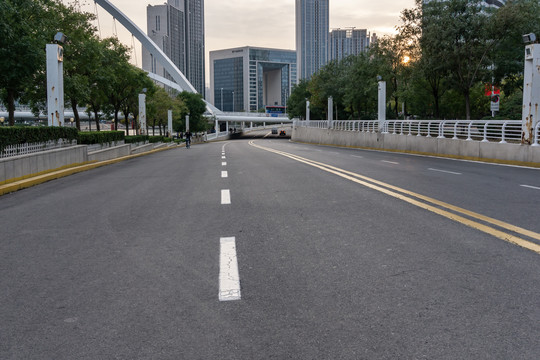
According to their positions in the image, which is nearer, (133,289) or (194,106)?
(133,289)

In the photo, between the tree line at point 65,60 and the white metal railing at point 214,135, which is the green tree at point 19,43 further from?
the white metal railing at point 214,135

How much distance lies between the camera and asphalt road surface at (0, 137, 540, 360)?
3.43 metres

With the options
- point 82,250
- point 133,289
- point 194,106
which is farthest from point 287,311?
point 194,106

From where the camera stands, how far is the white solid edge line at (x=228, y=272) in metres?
4.37


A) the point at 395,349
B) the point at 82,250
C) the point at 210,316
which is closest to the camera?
the point at 395,349

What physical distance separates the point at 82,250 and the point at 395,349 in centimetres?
401

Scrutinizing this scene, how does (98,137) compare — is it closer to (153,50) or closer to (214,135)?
(153,50)

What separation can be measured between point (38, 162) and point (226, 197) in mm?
8166

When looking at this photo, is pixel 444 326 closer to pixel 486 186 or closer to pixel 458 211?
pixel 458 211

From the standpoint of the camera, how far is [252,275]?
193 inches

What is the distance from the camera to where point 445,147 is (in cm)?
2675

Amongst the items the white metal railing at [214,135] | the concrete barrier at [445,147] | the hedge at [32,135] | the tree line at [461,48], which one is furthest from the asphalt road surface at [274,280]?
the white metal railing at [214,135]

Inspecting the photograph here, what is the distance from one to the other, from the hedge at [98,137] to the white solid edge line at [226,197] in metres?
12.6

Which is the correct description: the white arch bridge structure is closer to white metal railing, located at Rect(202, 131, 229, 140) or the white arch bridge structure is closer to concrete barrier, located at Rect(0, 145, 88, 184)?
white metal railing, located at Rect(202, 131, 229, 140)
